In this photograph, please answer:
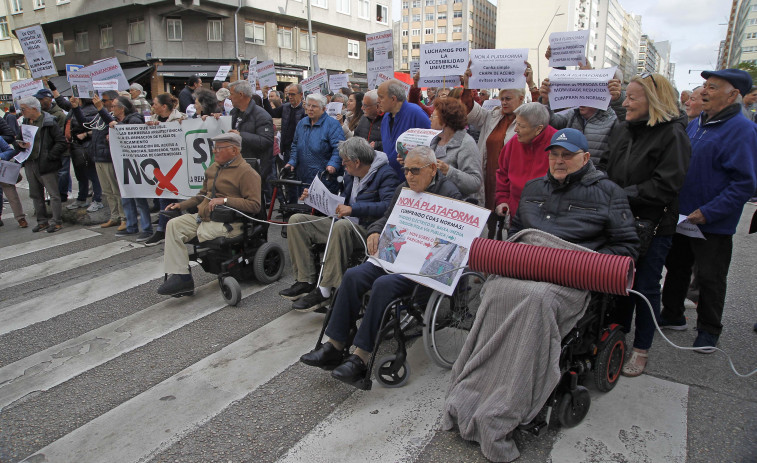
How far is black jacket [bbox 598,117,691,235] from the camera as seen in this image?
335 cm

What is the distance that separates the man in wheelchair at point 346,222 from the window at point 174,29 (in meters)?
32.4

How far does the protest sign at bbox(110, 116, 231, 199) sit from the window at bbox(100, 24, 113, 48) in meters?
31.8

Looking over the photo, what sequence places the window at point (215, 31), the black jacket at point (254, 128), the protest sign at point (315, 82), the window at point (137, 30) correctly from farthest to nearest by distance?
1. the window at point (215, 31)
2. the window at point (137, 30)
3. the protest sign at point (315, 82)
4. the black jacket at point (254, 128)

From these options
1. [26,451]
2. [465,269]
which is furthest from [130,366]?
[465,269]

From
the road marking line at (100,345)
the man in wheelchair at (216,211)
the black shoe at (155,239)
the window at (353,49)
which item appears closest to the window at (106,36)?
the window at (353,49)

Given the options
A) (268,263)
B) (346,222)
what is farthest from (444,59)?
(268,263)

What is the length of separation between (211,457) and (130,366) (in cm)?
151

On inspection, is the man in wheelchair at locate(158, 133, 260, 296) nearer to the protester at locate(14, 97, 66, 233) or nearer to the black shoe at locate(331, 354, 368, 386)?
the black shoe at locate(331, 354, 368, 386)

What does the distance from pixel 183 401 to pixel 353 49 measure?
1650 inches

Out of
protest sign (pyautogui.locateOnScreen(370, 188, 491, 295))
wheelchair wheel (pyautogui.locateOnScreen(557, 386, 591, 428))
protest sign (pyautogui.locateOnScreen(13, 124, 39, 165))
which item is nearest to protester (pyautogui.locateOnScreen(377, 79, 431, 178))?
protest sign (pyautogui.locateOnScreen(370, 188, 491, 295))

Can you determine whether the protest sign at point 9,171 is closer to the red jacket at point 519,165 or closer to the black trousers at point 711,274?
the red jacket at point 519,165

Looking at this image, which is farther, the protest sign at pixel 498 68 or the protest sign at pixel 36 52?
the protest sign at pixel 36 52

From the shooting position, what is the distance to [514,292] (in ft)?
9.16

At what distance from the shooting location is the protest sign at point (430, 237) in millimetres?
3365
